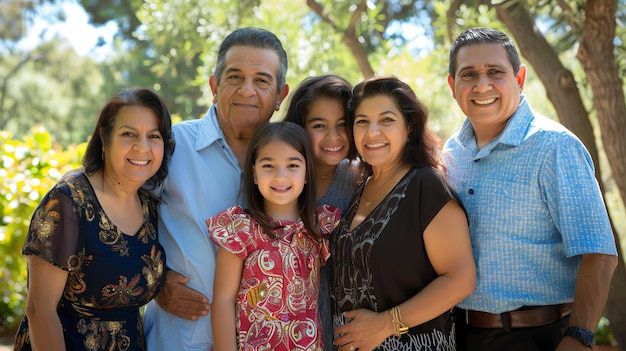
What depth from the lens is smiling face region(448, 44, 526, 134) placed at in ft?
9.04

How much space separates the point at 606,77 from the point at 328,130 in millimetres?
2235

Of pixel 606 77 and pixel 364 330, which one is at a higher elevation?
pixel 606 77

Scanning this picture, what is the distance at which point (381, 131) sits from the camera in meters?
2.70

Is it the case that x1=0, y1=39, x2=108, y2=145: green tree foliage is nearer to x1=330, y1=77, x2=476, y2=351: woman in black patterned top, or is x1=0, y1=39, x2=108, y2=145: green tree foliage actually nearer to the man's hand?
the man's hand

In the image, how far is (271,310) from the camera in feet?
8.65

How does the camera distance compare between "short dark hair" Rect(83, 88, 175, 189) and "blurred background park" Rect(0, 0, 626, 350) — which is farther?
"blurred background park" Rect(0, 0, 626, 350)

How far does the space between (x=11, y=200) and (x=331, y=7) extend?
3.42m

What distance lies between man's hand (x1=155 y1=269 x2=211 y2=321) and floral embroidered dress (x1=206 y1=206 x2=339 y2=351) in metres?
0.24

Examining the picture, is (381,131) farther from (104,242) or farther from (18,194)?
(18,194)

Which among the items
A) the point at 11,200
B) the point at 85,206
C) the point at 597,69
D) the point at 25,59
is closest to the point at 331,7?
the point at 597,69

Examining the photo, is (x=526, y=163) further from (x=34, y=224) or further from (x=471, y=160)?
(x=34, y=224)

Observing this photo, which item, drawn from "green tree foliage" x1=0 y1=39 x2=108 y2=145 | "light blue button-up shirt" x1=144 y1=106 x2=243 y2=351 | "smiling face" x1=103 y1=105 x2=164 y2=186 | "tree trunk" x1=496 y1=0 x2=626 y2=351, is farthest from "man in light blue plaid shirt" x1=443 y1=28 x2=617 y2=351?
"green tree foliage" x1=0 y1=39 x2=108 y2=145

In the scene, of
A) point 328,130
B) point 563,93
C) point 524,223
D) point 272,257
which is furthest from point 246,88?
point 563,93

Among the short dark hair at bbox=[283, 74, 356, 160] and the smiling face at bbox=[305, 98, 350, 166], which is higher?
the short dark hair at bbox=[283, 74, 356, 160]
